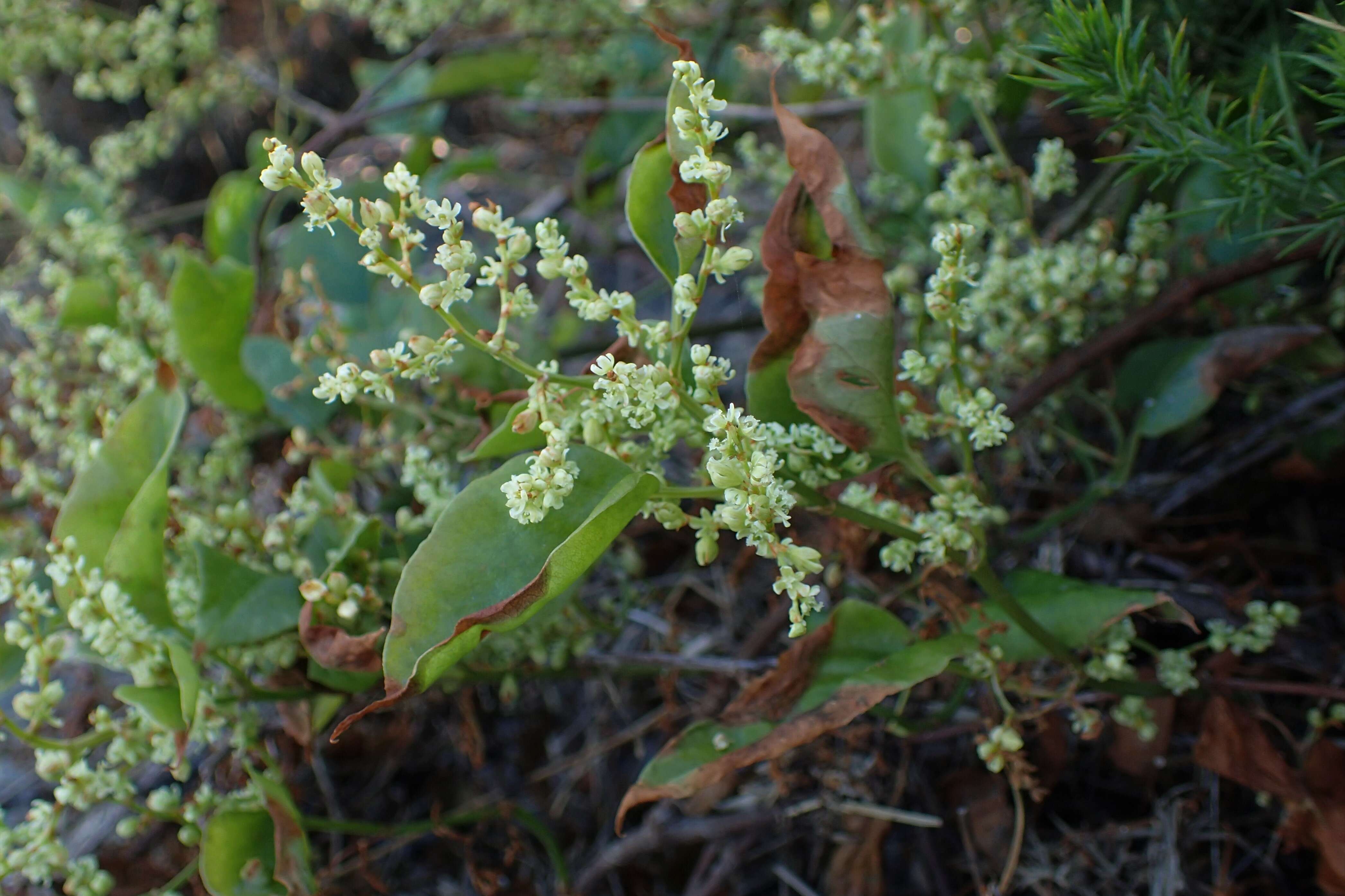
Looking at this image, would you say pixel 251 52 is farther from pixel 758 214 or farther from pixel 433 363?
pixel 433 363

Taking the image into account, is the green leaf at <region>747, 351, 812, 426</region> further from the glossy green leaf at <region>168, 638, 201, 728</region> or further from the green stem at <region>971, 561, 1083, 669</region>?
the glossy green leaf at <region>168, 638, 201, 728</region>

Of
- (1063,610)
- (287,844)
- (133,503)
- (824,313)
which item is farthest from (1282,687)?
(133,503)

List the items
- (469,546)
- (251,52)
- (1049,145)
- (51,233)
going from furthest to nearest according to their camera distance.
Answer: (251,52) < (51,233) < (1049,145) < (469,546)

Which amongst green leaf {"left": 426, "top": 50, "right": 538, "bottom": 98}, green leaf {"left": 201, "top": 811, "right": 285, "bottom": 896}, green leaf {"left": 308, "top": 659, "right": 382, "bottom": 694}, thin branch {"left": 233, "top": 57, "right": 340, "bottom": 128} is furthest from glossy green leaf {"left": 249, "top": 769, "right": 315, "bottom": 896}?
green leaf {"left": 426, "top": 50, "right": 538, "bottom": 98}

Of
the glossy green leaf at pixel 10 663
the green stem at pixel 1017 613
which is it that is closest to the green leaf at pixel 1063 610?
the green stem at pixel 1017 613

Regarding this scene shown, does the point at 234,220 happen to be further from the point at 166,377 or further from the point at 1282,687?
the point at 1282,687

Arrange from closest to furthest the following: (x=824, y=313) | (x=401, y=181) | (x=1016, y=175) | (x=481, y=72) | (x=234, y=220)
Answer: (x=401, y=181)
(x=824, y=313)
(x=1016, y=175)
(x=234, y=220)
(x=481, y=72)

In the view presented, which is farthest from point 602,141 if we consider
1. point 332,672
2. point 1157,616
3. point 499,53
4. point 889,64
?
point 1157,616
